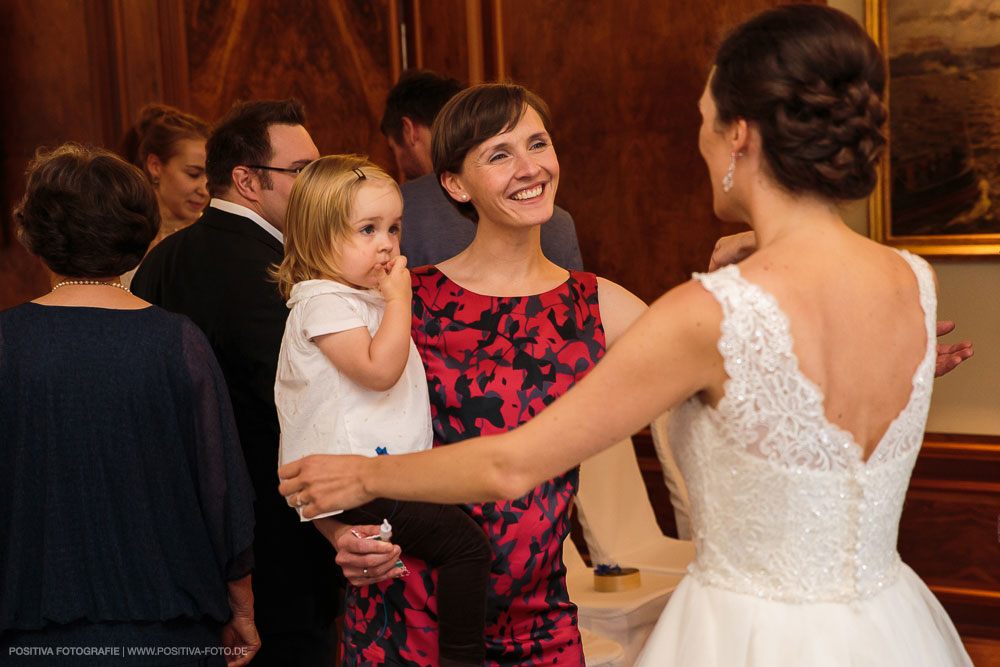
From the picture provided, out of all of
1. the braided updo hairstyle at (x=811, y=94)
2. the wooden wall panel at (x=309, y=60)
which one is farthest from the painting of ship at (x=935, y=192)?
the braided updo hairstyle at (x=811, y=94)

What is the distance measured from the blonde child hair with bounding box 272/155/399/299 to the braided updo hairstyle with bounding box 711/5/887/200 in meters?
0.98

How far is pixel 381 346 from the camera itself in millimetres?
2127

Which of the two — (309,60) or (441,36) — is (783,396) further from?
(441,36)

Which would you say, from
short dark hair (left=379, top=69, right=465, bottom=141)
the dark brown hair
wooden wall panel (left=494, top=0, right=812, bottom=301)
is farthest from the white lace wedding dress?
wooden wall panel (left=494, top=0, right=812, bottom=301)

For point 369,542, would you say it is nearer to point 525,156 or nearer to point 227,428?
point 227,428

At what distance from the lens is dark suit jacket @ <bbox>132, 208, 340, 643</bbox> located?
108 inches

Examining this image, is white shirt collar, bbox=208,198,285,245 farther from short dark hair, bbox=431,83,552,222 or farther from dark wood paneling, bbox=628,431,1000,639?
dark wood paneling, bbox=628,431,1000,639

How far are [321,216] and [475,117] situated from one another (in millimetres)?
404

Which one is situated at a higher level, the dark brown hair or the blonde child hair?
the dark brown hair

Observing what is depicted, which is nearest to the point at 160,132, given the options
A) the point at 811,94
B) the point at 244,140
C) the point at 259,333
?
the point at 244,140

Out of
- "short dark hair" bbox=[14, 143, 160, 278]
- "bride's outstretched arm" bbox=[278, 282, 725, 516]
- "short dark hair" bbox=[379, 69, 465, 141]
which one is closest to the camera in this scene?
"bride's outstretched arm" bbox=[278, 282, 725, 516]

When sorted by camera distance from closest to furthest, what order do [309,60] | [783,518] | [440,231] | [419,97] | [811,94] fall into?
[811,94], [783,518], [440,231], [419,97], [309,60]

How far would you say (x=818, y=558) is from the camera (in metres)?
1.70

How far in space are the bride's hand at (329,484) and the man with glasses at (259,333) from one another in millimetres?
875
